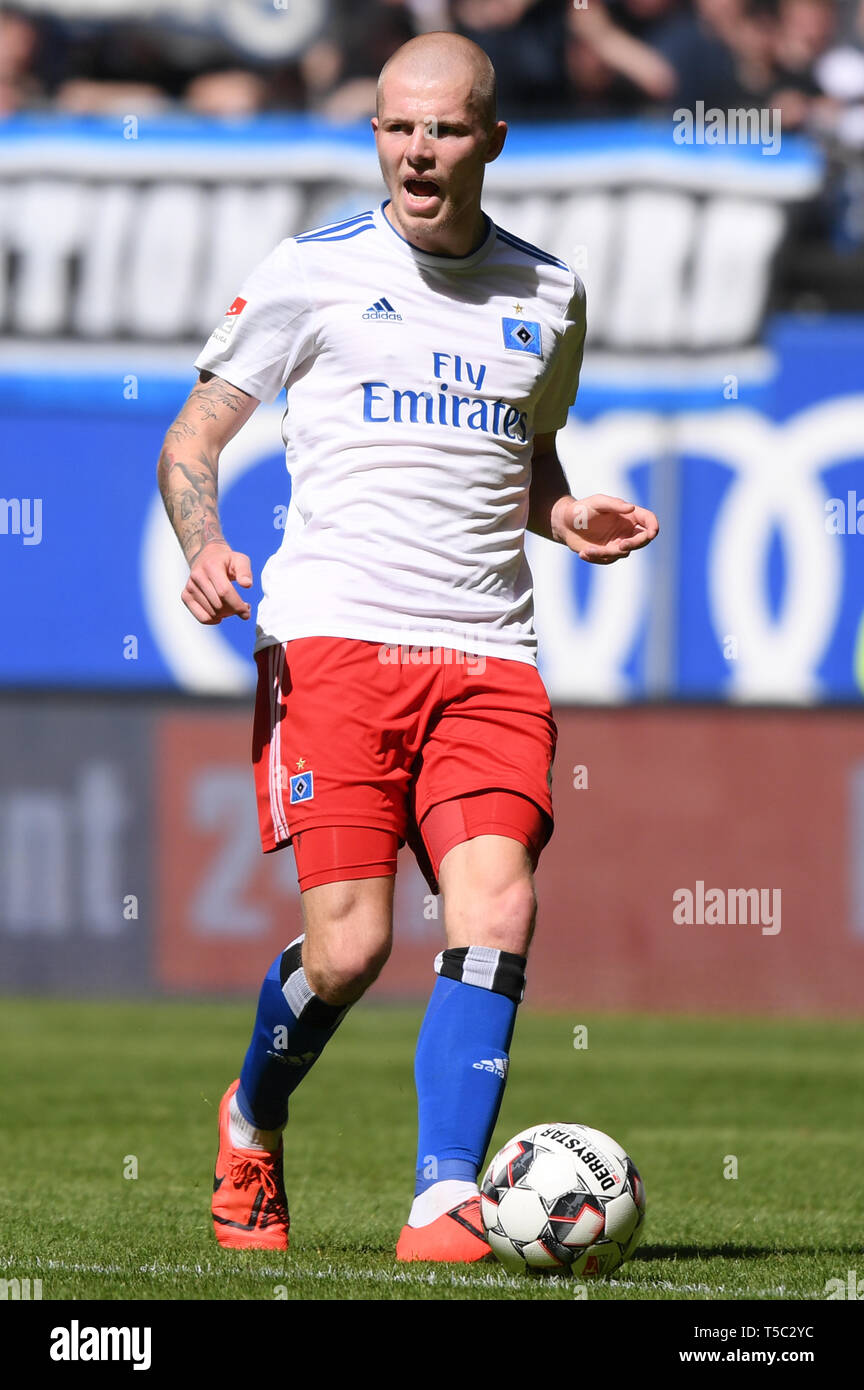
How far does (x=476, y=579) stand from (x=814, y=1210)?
6.29 ft

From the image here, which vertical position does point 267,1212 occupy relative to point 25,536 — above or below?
below

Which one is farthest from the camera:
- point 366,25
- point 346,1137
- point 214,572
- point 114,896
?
point 366,25

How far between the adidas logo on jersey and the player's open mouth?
0.66ft

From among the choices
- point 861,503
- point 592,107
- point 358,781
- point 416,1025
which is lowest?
point 416,1025

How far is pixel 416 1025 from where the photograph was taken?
1123 cm

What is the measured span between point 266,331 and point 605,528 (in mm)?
780

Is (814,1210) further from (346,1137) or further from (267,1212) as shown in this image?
(346,1137)

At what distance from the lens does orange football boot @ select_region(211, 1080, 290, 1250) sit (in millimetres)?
4633

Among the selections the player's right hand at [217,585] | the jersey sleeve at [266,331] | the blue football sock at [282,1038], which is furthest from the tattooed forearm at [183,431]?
the blue football sock at [282,1038]

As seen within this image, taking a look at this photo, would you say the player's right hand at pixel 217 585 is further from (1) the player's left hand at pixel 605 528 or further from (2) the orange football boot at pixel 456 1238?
(2) the orange football boot at pixel 456 1238

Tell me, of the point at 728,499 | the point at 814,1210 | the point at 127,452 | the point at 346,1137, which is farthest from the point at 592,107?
the point at 814,1210

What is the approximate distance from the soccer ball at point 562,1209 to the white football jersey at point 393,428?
98 centimetres
